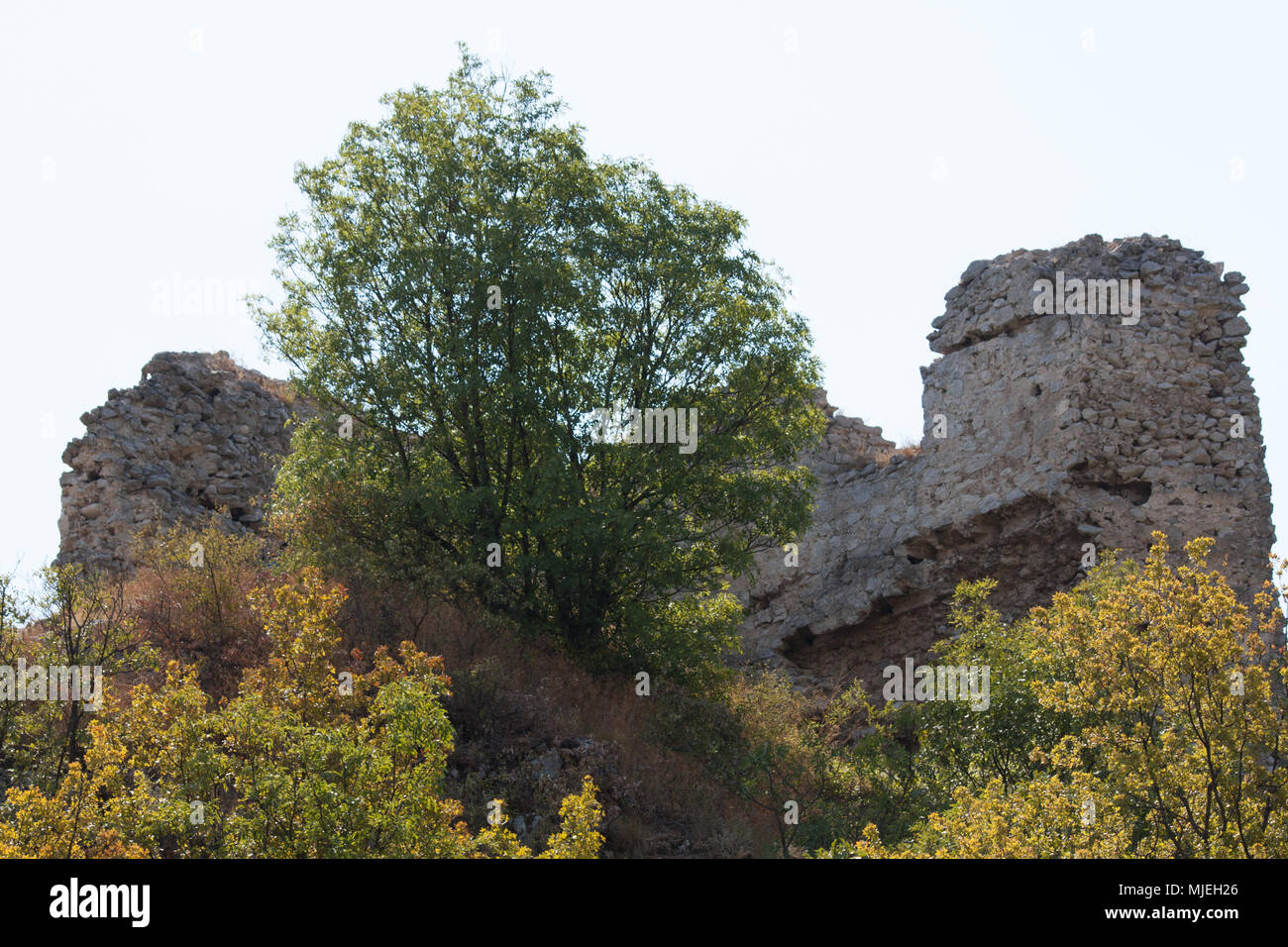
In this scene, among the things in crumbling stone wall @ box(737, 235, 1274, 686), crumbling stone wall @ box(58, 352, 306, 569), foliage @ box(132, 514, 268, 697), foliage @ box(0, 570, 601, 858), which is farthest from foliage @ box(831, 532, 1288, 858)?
crumbling stone wall @ box(58, 352, 306, 569)

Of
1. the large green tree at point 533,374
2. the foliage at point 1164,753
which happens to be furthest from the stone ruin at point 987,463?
the foliage at point 1164,753

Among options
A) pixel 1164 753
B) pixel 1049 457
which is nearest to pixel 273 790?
pixel 1164 753

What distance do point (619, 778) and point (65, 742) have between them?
5331 mm

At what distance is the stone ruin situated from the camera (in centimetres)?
1875

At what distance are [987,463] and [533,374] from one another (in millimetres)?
7858

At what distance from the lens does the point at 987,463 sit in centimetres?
2002

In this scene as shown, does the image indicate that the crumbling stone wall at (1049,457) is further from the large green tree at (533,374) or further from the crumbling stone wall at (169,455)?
the crumbling stone wall at (169,455)

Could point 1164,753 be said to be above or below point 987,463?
below

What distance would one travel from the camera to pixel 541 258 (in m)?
16.6

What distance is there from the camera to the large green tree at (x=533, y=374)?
646 inches

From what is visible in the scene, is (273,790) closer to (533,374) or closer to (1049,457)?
(533,374)

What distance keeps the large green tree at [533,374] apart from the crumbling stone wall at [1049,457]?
148 inches
